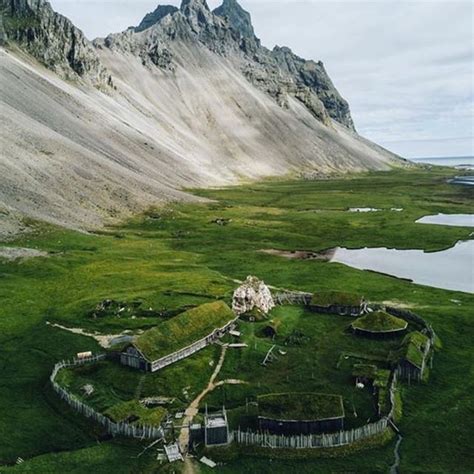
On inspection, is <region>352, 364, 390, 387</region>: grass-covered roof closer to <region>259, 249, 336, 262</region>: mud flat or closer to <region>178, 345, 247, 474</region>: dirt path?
<region>178, 345, 247, 474</region>: dirt path

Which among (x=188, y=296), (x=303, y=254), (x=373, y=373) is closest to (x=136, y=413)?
(x=373, y=373)

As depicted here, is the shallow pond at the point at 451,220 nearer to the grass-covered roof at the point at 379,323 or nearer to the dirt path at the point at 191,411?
the grass-covered roof at the point at 379,323

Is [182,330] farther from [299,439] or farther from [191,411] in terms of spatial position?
[299,439]

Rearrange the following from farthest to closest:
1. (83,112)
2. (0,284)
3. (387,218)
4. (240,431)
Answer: (83,112) < (387,218) < (0,284) < (240,431)

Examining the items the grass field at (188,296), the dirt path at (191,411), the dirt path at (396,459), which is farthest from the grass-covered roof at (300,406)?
the dirt path at (191,411)

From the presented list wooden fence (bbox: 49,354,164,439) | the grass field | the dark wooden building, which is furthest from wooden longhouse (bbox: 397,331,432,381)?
wooden fence (bbox: 49,354,164,439)

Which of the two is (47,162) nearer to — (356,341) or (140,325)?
(140,325)

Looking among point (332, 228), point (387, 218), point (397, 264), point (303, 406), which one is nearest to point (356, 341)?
point (303, 406)
